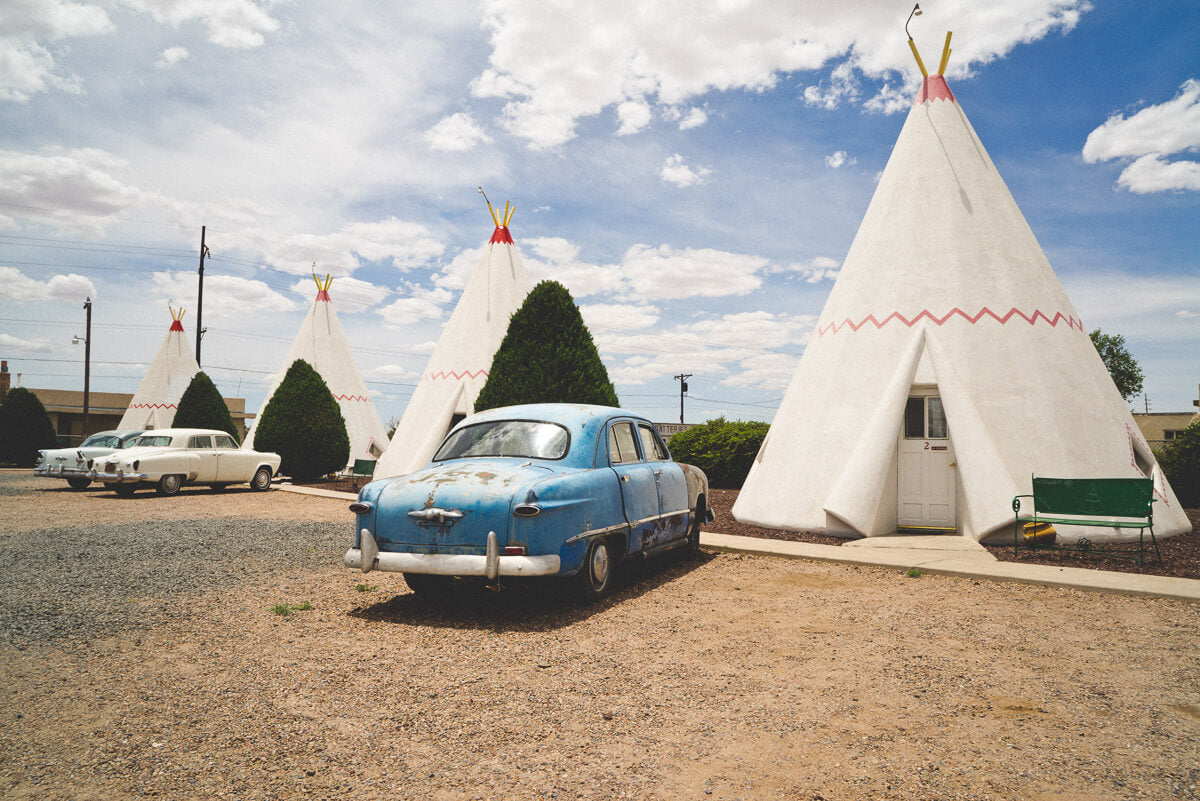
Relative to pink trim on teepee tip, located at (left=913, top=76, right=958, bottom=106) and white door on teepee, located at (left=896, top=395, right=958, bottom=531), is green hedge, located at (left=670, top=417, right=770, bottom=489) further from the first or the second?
pink trim on teepee tip, located at (left=913, top=76, right=958, bottom=106)

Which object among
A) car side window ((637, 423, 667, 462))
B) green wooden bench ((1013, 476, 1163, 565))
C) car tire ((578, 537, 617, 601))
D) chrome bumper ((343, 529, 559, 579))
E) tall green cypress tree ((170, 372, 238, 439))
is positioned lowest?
car tire ((578, 537, 617, 601))

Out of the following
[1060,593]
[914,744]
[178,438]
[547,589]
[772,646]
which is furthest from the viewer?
[178,438]

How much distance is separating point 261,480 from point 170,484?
194 cm

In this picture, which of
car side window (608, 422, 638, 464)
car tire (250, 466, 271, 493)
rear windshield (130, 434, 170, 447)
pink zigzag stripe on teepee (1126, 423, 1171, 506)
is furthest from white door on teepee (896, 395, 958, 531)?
rear windshield (130, 434, 170, 447)

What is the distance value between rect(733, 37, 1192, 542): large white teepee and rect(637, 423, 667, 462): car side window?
109 inches

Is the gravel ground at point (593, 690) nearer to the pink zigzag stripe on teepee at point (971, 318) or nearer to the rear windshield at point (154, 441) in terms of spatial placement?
the pink zigzag stripe on teepee at point (971, 318)

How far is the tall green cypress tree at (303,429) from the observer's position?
60.2 ft

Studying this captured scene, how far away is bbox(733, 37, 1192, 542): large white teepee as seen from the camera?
8.37 meters

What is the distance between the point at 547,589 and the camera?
17.5 feet

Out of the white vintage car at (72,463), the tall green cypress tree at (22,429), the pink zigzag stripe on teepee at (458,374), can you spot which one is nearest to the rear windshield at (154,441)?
the white vintage car at (72,463)

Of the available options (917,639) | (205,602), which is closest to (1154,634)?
(917,639)

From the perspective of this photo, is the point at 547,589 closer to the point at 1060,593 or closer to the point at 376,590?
the point at 376,590

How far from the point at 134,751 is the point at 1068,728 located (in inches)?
153

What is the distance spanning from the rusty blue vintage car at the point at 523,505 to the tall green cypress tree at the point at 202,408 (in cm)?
1791
